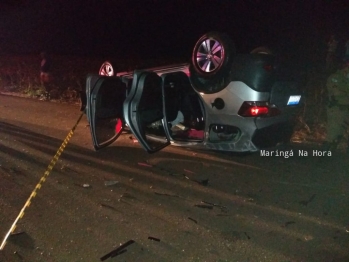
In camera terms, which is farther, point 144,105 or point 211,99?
point 144,105

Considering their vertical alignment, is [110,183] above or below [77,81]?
below

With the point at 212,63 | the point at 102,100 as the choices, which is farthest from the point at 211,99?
the point at 102,100

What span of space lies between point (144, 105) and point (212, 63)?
46.6 inches

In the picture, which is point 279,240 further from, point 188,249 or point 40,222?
point 40,222

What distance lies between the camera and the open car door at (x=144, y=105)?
6.55 metres

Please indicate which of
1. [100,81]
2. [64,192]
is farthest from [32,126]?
[64,192]

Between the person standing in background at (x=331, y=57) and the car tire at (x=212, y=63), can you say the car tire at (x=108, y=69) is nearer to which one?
the car tire at (x=212, y=63)

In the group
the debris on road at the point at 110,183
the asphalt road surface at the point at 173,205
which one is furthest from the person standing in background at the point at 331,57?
the debris on road at the point at 110,183

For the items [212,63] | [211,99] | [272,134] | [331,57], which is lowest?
[272,134]

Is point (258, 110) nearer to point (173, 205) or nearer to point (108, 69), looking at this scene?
point (173, 205)

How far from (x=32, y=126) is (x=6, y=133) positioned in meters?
0.81

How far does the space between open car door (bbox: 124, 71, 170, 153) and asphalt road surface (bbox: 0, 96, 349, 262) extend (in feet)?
1.79

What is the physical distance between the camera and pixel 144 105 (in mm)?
6863

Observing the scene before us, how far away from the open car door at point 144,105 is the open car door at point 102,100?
21.2 inches
